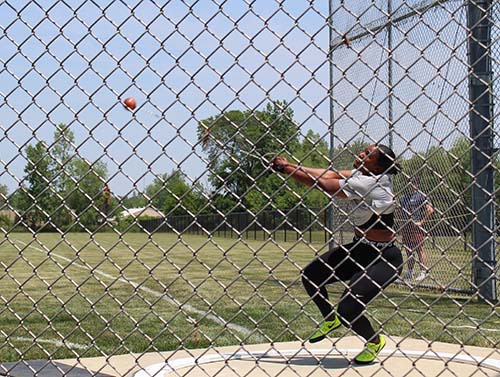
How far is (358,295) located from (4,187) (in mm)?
2611

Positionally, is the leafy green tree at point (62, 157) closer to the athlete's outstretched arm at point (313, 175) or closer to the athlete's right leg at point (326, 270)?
the athlete's outstretched arm at point (313, 175)

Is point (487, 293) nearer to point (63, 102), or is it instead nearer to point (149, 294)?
point (149, 294)

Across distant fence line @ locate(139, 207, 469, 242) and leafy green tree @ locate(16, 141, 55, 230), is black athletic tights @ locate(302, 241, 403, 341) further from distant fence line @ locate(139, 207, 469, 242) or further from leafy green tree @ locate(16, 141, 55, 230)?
leafy green tree @ locate(16, 141, 55, 230)

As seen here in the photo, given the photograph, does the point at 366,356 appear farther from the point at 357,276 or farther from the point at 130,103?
the point at 130,103

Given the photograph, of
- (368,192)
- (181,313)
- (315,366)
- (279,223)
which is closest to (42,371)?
(315,366)

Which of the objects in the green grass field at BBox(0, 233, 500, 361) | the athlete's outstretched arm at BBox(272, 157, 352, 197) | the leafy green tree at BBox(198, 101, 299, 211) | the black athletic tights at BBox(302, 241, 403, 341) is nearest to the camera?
the leafy green tree at BBox(198, 101, 299, 211)

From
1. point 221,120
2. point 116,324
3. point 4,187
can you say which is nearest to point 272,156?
point 221,120

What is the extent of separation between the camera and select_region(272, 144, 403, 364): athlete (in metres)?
4.50

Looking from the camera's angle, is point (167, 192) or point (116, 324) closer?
point (167, 192)

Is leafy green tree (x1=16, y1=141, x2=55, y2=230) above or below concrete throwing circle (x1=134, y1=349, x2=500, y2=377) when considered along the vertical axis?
above

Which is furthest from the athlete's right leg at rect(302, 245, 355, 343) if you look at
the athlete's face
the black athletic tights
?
the athlete's face

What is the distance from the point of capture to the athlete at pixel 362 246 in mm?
4504

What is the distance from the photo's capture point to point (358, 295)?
5.82 meters

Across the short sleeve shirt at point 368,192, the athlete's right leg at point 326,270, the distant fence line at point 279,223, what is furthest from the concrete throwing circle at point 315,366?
the short sleeve shirt at point 368,192
